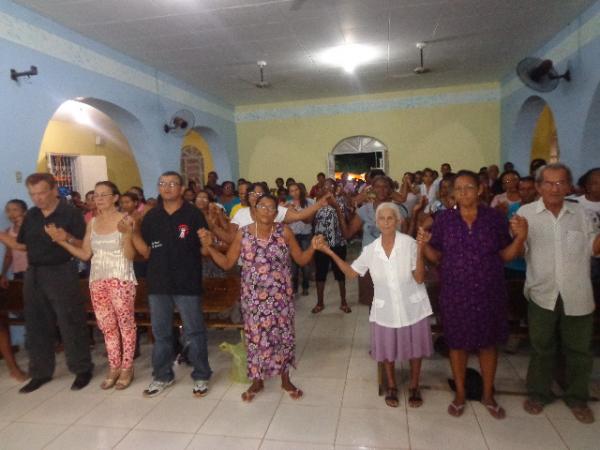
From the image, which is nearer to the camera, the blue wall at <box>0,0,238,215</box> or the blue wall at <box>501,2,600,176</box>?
the blue wall at <box>0,0,238,215</box>

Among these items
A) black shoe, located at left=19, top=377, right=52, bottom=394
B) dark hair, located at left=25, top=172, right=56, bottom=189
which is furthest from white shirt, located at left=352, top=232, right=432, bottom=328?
black shoe, located at left=19, top=377, right=52, bottom=394

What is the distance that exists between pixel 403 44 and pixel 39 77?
4819 mm

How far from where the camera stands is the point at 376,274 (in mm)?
2688

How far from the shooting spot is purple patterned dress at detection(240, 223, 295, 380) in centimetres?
279

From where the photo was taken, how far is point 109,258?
3.07 meters

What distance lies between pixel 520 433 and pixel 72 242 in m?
3.26

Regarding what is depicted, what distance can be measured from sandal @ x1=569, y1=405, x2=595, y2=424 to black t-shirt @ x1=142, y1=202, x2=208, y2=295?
2533mm

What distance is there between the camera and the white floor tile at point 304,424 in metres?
2.49

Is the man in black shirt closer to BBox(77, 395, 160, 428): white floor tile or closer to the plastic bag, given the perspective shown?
BBox(77, 395, 160, 428): white floor tile

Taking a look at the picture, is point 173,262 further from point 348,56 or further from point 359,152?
point 359,152

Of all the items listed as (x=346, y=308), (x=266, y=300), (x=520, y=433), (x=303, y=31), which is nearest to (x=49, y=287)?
(x=266, y=300)

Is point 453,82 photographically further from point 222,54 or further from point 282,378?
point 282,378

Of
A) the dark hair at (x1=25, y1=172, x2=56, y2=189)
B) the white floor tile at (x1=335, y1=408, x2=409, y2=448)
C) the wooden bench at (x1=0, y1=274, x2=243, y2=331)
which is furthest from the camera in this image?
the wooden bench at (x1=0, y1=274, x2=243, y2=331)

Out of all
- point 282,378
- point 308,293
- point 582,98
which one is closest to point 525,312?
point 282,378
